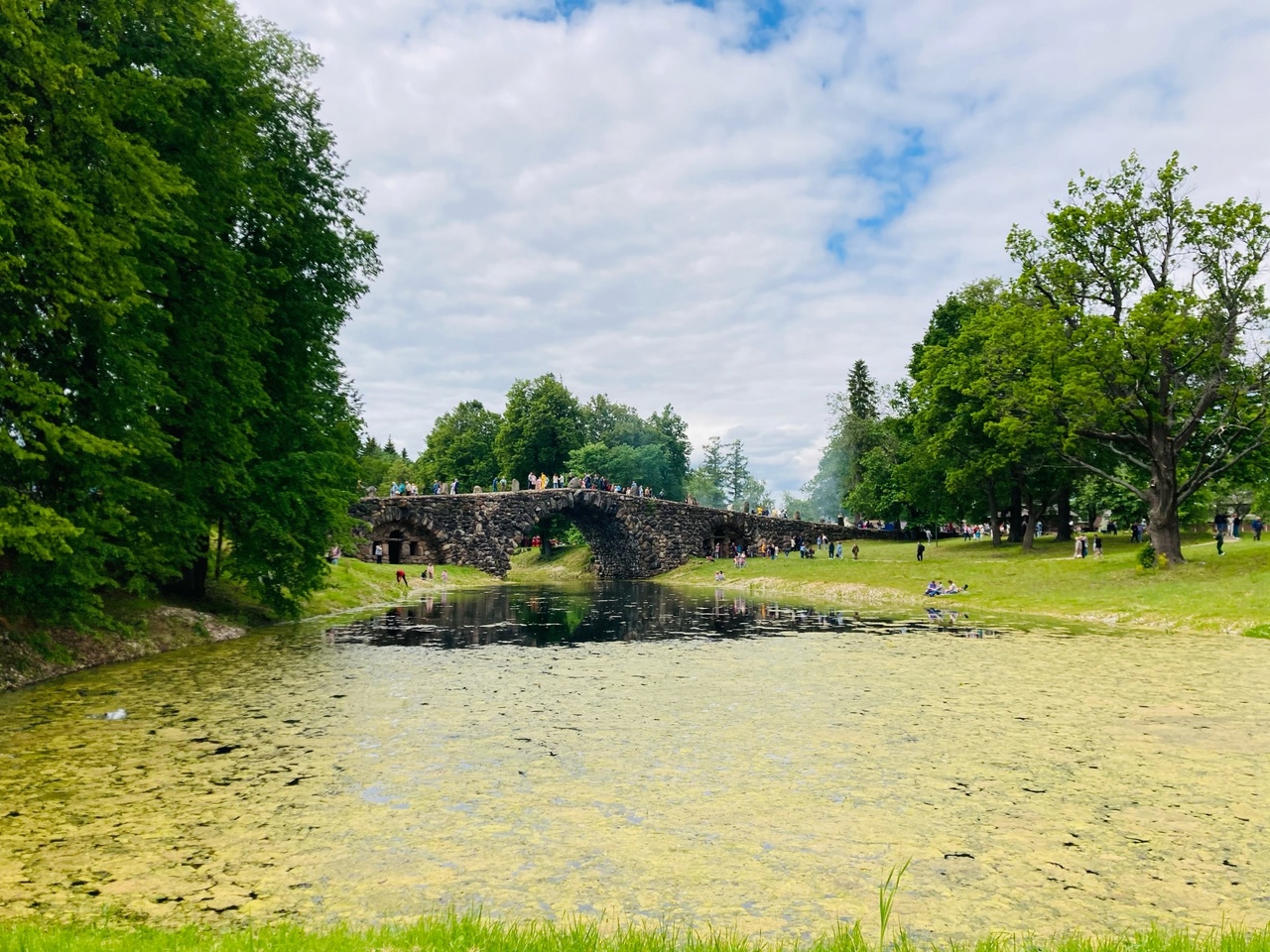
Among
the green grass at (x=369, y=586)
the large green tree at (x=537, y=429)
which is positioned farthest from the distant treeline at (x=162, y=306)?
the large green tree at (x=537, y=429)

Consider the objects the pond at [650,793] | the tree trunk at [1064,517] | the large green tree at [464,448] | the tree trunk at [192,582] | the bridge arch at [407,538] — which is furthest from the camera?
the large green tree at [464,448]

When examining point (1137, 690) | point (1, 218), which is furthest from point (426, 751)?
point (1137, 690)

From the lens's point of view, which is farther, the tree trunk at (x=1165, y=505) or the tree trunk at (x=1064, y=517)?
the tree trunk at (x=1064, y=517)

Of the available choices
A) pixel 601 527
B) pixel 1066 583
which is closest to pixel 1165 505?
pixel 1066 583

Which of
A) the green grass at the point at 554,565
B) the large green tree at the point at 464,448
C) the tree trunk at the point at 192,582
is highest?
the large green tree at the point at 464,448

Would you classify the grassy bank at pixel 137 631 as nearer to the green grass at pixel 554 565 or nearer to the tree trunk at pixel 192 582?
the tree trunk at pixel 192 582

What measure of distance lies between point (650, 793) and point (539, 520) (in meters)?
59.2

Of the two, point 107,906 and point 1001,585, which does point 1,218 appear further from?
point 1001,585

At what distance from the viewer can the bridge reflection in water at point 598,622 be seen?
84.8 ft

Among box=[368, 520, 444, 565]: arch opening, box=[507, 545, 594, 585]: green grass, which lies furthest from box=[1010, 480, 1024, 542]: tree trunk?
box=[368, 520, 444, 565]: arch opening

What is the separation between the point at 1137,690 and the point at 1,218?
70.8 feet

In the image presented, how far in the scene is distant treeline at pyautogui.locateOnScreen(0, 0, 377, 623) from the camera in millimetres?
14648

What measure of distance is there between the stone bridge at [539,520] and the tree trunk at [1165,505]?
134ft

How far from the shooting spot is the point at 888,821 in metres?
8.52
